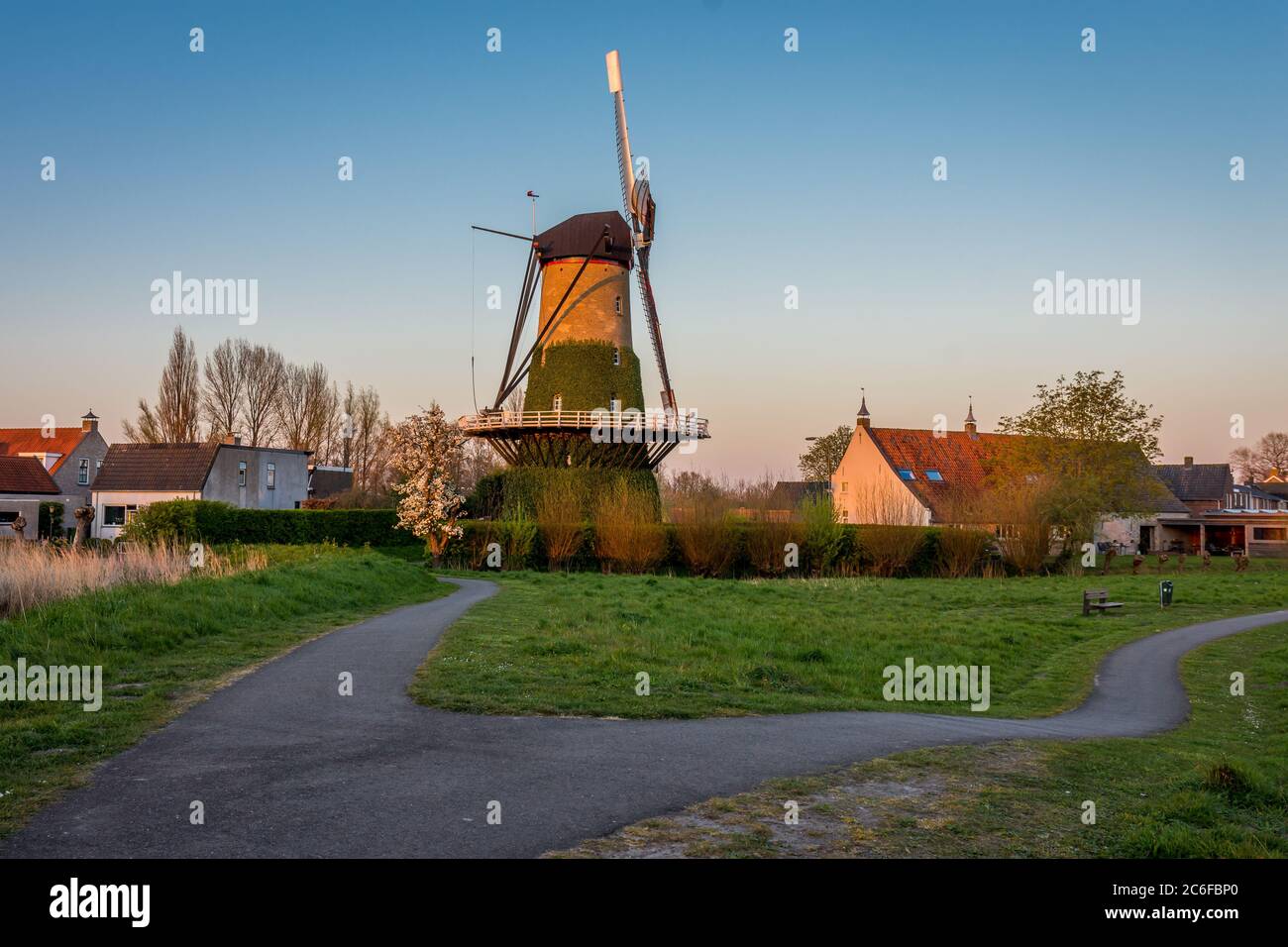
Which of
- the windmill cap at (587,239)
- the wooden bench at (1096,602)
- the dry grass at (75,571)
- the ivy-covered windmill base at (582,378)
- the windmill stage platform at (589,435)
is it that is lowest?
the wooden bench at (1096,602)

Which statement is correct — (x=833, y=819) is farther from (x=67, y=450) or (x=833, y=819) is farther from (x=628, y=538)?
(x=67, y=450)

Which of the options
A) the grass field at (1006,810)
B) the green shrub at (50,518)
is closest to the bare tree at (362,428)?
the green shrub at (50,518)

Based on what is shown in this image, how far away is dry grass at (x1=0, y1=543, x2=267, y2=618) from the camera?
1496 centimetres

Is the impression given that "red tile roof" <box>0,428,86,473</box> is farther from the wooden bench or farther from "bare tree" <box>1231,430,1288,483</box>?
"bare tree" <box>1231,430,1288,483</box>

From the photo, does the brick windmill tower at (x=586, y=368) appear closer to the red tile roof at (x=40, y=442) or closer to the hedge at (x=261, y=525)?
the hedge at (x=261, y=525)

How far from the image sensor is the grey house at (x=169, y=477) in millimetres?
51062

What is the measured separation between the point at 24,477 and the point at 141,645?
4909cm

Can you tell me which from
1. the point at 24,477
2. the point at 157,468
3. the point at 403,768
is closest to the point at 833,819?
the point at 403,768

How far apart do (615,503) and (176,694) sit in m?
28.2

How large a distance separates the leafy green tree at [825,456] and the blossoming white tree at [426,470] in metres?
51.4
